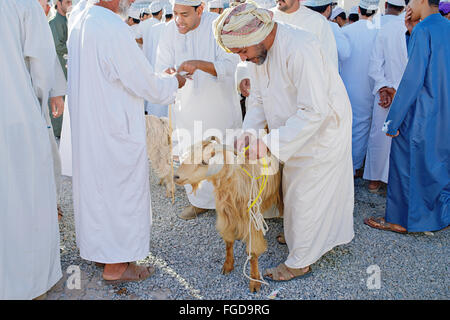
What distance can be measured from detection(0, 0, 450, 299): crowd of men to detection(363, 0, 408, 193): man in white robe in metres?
1.15

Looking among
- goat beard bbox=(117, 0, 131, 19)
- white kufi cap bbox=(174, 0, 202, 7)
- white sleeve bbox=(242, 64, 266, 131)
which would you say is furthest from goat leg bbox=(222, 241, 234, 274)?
white kufi cap bbox=(174, 0, 202, 7)

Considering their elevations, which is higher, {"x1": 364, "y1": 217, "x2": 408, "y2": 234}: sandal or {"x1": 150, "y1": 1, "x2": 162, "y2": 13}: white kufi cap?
{"x1": 150, "y1": 1, "x2": 162, "y2": 13}: white kufi cap

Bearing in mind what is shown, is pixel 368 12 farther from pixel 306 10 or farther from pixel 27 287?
pixel 27 287

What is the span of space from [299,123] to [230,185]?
2.41 ft

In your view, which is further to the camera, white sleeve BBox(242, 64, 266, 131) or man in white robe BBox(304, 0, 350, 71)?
man in white robe BBox(304, 0, 350, 71)

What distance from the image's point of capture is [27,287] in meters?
2.97

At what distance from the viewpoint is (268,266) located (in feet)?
12.2

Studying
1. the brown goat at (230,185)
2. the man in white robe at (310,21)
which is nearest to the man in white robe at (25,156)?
the brown goat at (230,185)

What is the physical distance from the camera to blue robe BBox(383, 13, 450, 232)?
3818mm

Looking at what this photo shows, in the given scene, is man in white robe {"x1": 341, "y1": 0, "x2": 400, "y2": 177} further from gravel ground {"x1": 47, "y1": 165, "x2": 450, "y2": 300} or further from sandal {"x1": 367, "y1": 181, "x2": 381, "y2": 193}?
gravel ground {"x1": 47, "y1": 165, "x2": 450, "y2": 300}

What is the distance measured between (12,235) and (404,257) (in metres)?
3.44

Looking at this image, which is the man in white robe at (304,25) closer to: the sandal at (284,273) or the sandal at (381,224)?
the sandal at (381,224)

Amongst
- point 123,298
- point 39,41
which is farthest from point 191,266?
point 39,41

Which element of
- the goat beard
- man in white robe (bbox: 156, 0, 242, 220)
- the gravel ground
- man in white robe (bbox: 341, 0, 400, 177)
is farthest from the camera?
man in white robe (bbox: 341, 0, 400, 177)
